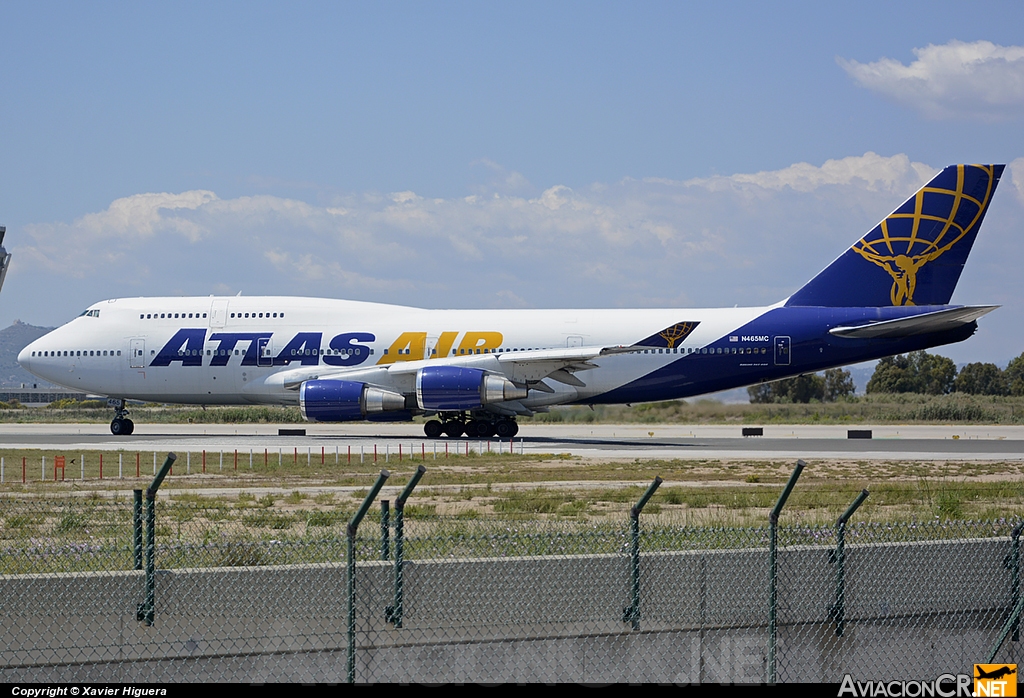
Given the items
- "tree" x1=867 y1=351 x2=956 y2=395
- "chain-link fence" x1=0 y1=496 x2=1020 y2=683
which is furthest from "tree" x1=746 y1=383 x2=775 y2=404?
"chain-link fence" x1=0 y1=496 x2=1020 y2=683

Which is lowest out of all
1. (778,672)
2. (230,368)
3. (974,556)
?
(778,672)

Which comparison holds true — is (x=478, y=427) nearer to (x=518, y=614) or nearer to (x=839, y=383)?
(x=518, y=614)

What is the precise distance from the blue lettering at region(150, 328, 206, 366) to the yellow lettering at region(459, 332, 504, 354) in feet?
31.0

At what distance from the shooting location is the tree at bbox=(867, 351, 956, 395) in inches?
4048

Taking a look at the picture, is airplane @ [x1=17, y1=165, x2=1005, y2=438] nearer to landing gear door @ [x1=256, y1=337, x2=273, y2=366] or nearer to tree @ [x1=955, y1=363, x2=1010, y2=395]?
landing gear door @ [x1=256, y1=337, x2=273, y2=366]

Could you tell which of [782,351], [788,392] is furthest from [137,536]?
[788,392]

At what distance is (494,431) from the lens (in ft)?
126

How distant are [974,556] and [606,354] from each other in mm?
26616

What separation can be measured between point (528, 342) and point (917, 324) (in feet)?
42.8

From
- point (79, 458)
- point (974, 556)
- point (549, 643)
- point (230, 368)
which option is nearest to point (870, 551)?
point (974, 556)

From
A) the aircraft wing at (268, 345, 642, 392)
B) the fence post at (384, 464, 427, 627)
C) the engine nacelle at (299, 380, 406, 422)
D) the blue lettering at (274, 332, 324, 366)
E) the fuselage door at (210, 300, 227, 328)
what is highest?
the fuselage door at (210, 300, 227, 328)

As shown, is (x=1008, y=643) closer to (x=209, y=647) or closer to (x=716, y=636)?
(x=716, y=636)

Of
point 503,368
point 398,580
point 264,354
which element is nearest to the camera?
point 398,580

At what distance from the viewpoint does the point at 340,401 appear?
3622 centimetres
